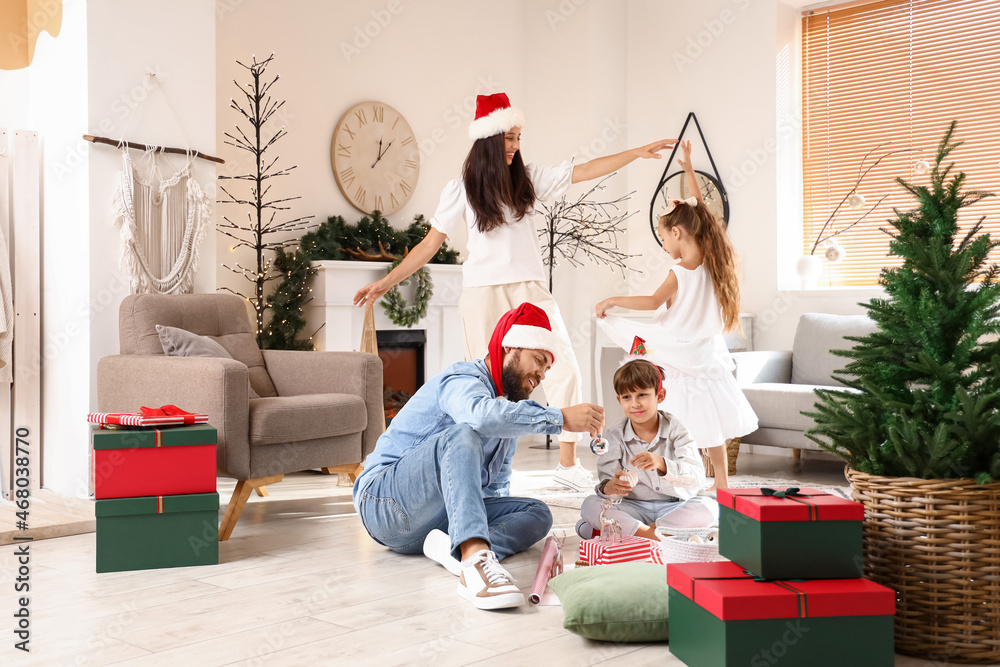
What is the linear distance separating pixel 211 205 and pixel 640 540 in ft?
8.25

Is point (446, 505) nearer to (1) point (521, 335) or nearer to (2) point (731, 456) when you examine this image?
(1) point (521, 335)

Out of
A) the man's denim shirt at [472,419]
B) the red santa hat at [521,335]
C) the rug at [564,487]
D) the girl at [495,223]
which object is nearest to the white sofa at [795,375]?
the rug at [564,487]

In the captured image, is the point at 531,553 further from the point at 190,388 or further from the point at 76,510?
the point at 76,510

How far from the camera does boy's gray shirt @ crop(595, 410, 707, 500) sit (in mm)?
2695

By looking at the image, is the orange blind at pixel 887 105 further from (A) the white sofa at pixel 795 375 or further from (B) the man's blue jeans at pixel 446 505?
(B) the man's blue jeans at pixel 446 505

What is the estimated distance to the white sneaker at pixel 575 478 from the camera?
380 cm

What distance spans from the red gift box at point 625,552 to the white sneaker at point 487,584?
30 cm

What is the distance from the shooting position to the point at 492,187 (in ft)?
11.0

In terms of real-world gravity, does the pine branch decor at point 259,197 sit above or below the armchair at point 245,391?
above

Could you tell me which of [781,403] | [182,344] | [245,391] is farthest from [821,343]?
[182,344]

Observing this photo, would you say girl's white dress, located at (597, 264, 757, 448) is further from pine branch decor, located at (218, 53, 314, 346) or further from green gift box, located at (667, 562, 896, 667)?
pine branch decor, located at (218, 53, 314, 346)

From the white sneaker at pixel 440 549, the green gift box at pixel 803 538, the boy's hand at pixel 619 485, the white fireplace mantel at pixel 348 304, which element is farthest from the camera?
the white fireplace mantel at pixel 348 304

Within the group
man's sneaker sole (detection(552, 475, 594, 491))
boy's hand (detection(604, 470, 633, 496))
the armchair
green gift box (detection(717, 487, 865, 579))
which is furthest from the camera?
man's sneaker sole (detection(552, 475, 594, 491))

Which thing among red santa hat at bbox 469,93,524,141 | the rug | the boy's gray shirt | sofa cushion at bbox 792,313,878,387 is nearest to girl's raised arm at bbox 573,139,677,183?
red santa hat at bbox 469,93,524,141
